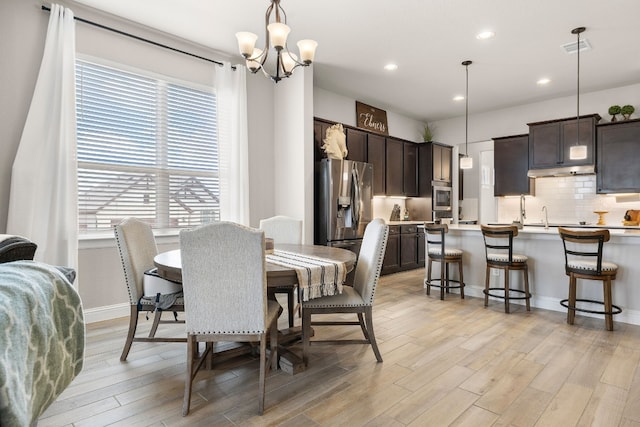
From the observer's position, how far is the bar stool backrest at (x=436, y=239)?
4.23m

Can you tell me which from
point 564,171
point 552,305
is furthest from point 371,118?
point 552,305

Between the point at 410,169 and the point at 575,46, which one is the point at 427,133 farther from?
the point at 575,46

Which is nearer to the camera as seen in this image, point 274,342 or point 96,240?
point 274,342

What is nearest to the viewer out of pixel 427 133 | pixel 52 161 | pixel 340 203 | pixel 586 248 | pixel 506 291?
pixel 52 161

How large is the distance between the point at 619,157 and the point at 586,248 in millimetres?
2605

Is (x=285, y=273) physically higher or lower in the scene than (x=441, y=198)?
lower

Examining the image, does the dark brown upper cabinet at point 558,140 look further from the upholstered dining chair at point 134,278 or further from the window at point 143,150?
the upholstered dining chair at point 134,278

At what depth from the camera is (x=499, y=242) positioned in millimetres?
4102

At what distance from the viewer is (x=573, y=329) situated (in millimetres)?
3201

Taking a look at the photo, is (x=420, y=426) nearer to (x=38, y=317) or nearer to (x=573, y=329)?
(x=38, y=317)

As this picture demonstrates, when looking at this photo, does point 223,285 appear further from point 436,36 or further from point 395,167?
point 395,167

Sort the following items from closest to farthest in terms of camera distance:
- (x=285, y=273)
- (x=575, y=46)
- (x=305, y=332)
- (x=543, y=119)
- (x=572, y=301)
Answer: (x=285, y=273) → (x=305, y=332) → (x=572, y=301) → (x=575, y=46) → (x=543, y=119)

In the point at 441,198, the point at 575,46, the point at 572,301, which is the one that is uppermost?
the point at 575,46

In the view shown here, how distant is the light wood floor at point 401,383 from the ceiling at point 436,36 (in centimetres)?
Answer: 296
